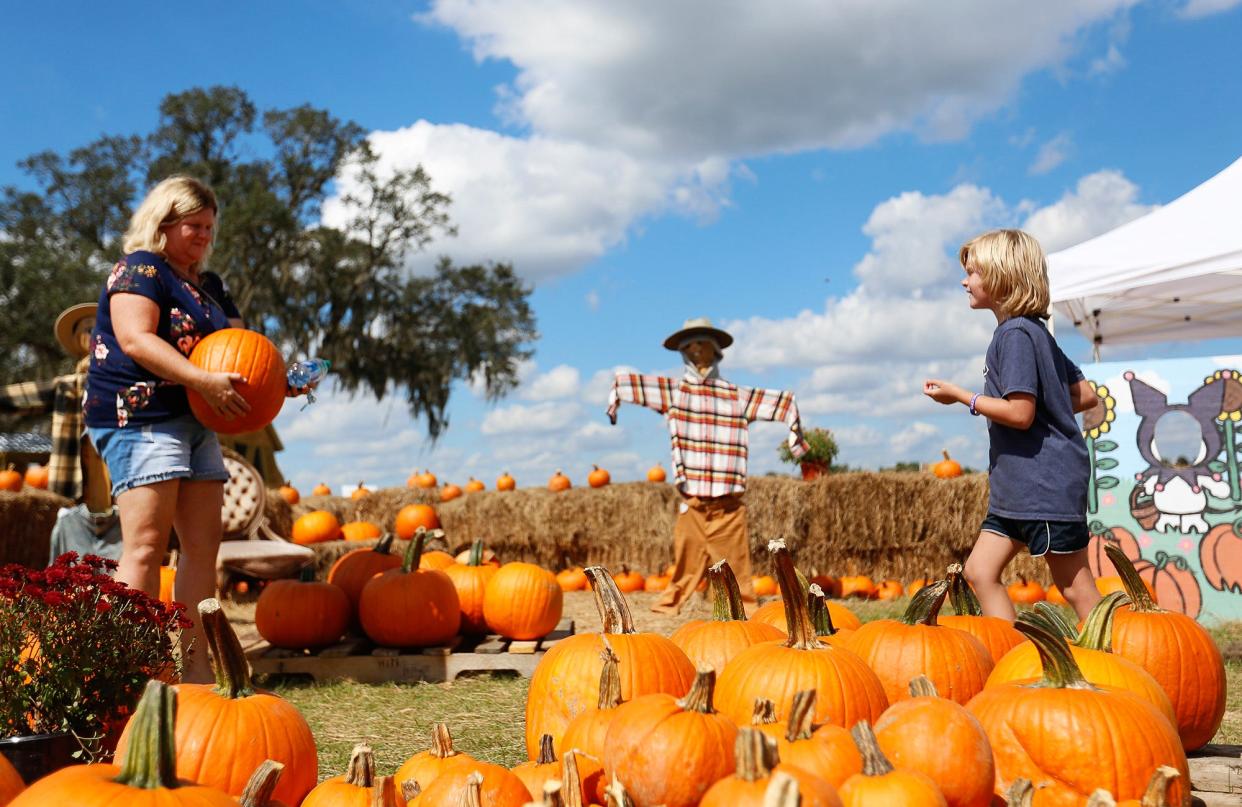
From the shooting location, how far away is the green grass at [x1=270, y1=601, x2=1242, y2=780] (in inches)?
128

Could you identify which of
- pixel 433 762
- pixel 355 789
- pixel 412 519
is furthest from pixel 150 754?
pixel 412 519

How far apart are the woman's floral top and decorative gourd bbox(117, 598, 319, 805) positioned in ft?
4.97

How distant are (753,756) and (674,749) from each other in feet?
0.70

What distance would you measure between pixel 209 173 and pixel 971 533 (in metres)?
21.2

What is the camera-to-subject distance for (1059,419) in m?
3.29

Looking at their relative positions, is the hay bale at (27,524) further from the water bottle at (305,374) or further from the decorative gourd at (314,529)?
the water bottle at (305,374)

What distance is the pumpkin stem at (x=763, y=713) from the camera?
1.50m

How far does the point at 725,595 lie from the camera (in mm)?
2502

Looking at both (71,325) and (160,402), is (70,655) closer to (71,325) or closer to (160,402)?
(160,402)

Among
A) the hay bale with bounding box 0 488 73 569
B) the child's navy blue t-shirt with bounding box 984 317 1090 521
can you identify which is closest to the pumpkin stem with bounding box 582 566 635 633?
the child's navy blue t-shirt with bounding box 984 317 1090 521

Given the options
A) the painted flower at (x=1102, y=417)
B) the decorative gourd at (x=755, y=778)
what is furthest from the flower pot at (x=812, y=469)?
the decorative gourd at (x=755, y=778)

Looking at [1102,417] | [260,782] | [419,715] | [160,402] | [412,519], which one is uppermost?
[1102,417]

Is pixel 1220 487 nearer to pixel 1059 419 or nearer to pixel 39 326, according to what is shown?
pixel 1059 419

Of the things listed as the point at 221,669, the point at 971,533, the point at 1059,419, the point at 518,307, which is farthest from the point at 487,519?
the point at 518,307
